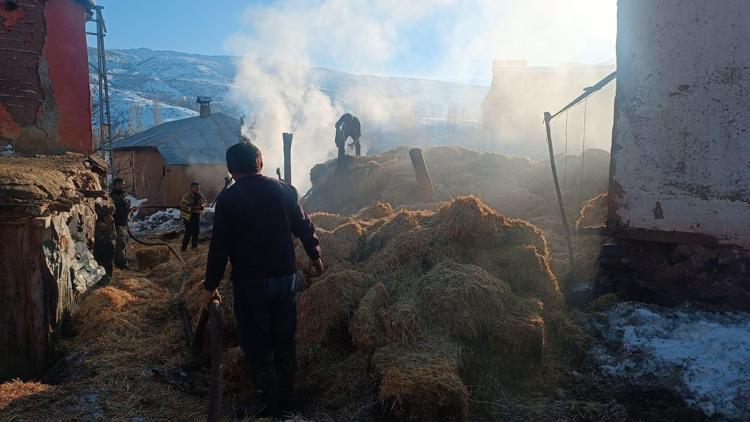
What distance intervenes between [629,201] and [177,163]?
879 inches

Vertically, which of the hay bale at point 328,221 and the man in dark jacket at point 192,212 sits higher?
the hay bale at point 328,221

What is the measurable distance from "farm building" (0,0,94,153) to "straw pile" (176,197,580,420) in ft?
21.1

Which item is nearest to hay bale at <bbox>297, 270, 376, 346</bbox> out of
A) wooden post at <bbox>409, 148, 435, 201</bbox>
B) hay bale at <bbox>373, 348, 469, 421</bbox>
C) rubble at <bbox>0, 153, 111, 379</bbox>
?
hay bale at <bbox>373, 348, 469, 421</bbox>

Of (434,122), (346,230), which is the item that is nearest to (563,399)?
(346,230)

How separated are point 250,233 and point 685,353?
145 inches

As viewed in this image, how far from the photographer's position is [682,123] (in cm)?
480

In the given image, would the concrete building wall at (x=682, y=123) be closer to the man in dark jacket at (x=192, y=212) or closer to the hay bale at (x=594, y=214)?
the hay bale at (x=594, y=214)

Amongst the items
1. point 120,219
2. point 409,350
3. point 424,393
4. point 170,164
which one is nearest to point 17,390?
point 409,350

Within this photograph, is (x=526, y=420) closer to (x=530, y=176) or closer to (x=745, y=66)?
(x=745, y=66)

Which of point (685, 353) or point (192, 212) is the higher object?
point (192, 212)

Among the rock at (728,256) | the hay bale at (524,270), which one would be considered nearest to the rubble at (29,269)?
the hay bale at (524,270)

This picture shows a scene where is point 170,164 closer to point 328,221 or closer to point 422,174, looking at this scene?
point 422,174

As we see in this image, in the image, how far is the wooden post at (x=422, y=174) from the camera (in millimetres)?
12211

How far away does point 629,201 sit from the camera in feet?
16.9
